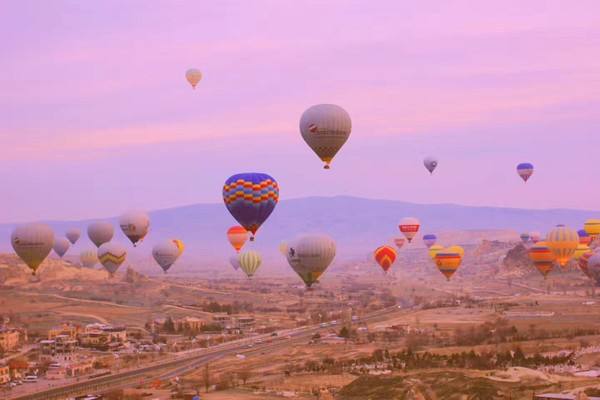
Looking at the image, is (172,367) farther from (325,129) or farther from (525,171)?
(525,171)

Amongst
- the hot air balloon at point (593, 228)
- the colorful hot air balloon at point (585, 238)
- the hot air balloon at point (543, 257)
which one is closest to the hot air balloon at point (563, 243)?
the hot air balloon at point (543, 257)

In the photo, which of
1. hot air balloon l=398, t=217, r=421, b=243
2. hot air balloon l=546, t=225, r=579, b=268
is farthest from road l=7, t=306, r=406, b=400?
hot air balloon l=546, t=225, r=579, b=268

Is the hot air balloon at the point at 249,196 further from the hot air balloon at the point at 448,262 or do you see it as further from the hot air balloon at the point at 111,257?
the hot air balloon at the point at 111,257

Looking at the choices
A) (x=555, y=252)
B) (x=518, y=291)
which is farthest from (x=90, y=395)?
(x=518, y=291)

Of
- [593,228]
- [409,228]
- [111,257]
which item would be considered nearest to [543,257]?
[593,228]

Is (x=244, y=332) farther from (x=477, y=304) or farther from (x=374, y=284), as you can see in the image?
(x=374, y=284)

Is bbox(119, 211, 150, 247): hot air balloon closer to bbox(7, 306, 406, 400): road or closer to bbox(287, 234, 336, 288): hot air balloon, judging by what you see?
bbox(7, 306, 406, 400): road
